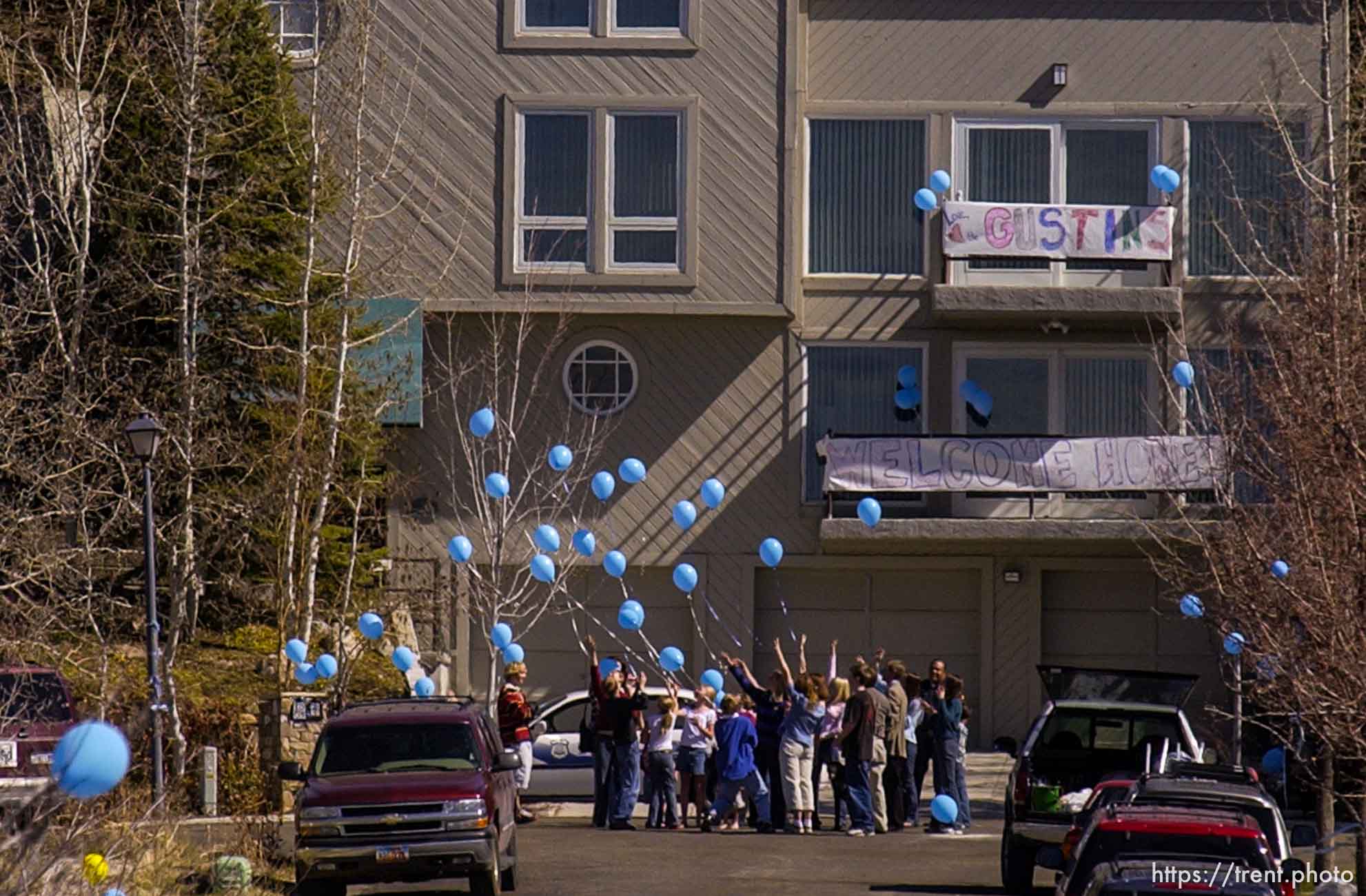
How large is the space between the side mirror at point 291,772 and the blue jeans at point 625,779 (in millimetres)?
5567

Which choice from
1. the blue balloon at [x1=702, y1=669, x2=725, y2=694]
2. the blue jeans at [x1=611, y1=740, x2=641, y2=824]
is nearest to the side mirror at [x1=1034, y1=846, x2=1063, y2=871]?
the blue jeans at [x1=611, y1=740, x2=641, y2=824]

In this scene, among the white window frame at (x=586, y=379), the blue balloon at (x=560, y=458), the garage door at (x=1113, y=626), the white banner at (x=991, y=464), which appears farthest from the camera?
the garage door at (x=1113, y=626)

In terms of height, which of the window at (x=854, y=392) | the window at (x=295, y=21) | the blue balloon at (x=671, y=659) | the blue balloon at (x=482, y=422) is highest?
the window at (x=295, y=21)

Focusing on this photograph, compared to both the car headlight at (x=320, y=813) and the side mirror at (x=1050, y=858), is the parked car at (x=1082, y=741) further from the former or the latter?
the car headlight at (x=320, y=813)

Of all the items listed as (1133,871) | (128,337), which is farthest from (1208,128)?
(1133,871)

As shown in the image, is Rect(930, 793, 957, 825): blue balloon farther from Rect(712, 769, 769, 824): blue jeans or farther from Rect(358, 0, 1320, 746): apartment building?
Rect(358, 0, 1320, 746): apartment building

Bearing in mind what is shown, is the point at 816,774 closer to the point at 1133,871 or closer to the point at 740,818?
the point at 740,818

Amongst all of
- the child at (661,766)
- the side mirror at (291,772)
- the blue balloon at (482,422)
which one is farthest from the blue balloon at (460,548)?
the side mirror at (291,772)

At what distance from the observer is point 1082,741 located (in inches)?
671

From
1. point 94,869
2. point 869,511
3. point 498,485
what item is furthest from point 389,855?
point 869,511

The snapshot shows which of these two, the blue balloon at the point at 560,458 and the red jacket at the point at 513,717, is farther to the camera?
the blue balloon at the point at 560,458

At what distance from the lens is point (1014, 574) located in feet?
97.0

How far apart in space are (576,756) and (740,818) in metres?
2.88

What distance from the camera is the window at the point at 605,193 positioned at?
2884 cm
